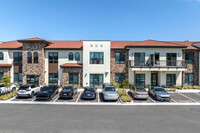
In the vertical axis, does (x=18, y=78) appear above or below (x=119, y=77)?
below

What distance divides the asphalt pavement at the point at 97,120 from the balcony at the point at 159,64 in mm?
8031

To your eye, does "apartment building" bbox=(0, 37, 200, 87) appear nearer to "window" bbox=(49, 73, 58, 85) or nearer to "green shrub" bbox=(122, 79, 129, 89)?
"window" bbox=(49, 73, 58, 85)

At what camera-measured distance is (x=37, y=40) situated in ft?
58.5

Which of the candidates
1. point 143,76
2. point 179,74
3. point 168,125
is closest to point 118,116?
point 168,125

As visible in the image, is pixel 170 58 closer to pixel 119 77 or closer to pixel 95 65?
pixel 119 77

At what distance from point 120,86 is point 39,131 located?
13663mm

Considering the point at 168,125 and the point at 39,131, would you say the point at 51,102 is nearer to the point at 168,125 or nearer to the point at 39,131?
the point at 39,131

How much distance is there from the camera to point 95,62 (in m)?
18.4

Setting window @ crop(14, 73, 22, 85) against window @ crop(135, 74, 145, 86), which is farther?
window @ crop(14, 73, 22, 85)

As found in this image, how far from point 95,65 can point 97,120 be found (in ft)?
36.4

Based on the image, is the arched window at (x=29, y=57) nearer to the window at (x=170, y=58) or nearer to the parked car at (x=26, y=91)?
the parked car at (x=26, y=91)

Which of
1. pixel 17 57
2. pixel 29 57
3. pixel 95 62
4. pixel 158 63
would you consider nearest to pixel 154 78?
pixel 158 63

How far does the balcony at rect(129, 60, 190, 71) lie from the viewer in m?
17.2

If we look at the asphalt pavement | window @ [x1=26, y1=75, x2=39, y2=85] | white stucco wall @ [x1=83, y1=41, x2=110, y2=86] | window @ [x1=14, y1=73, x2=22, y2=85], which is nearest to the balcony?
white stucco wall @ [x1=83, y1=41, x2=110, y2=86]
